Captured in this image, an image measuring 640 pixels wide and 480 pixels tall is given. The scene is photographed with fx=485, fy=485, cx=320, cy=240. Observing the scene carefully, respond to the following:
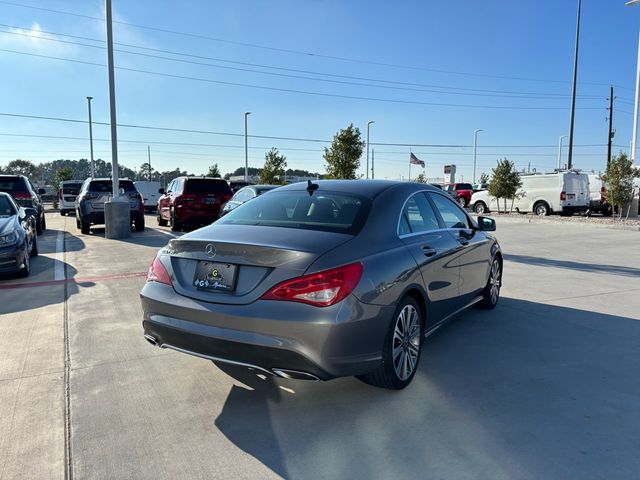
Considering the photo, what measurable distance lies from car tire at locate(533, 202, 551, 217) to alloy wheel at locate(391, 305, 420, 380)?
71.3ft

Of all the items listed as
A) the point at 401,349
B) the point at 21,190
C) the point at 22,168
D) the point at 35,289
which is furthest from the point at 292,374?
the point at 22,168

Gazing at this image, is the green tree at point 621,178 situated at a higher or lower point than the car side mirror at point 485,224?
higher

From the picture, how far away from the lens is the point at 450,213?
5000mm

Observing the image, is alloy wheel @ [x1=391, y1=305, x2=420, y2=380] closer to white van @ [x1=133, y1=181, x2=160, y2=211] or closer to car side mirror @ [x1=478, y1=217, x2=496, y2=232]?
car side mirror @ [x1=478, y1=217, x2=496, y2=232]

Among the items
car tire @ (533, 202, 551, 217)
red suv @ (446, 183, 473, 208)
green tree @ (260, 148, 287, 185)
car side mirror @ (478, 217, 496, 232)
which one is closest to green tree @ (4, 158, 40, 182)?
green tree @ (260, 148, 287, 185)

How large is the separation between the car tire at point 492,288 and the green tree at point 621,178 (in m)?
16.7

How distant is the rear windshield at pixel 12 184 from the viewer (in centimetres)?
1427

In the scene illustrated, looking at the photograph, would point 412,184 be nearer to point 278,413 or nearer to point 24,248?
point 278,413

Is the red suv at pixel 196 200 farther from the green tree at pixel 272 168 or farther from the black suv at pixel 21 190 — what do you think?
the green tree at pixel 272 168

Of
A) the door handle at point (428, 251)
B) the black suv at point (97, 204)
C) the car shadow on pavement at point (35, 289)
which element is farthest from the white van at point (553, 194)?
the car shadow on pavement at point (35, 289)

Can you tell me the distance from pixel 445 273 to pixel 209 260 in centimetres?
215

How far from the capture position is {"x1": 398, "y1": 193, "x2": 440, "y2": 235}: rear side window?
3926 millimetres

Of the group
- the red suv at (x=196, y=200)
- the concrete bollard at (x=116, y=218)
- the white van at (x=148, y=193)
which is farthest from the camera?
the white van at (x=148, y=193)

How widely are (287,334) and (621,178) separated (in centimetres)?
2080
